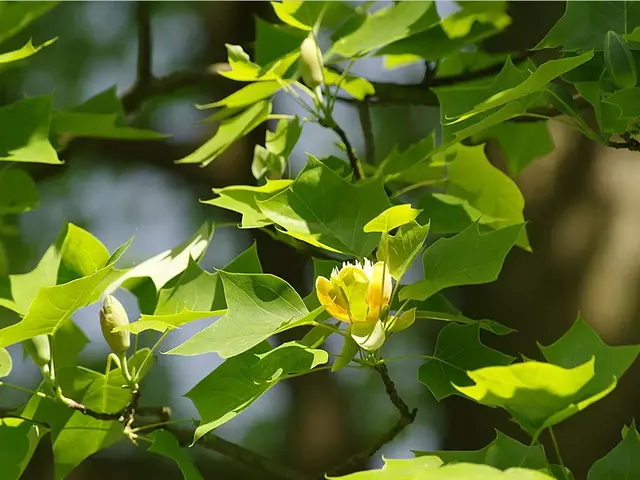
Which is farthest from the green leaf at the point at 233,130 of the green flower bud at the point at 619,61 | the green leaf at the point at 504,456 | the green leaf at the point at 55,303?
the green leaf at the point at 504,456

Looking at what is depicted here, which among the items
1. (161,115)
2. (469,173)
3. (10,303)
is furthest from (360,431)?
(10,303)

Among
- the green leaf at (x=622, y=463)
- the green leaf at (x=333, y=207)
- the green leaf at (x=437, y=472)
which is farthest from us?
the green leaf at (x=333, y=207)

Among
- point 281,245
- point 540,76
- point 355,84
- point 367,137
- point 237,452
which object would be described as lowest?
point 281,245

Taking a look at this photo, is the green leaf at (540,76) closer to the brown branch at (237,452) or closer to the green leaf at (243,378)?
the green leaf at (243,378)

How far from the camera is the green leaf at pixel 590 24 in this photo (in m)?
0.77

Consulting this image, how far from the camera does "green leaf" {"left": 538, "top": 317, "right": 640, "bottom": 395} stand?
53 cm

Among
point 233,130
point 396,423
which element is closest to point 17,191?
point 233,130

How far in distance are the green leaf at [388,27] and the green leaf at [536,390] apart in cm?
49

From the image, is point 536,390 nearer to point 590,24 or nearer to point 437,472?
point 437,472

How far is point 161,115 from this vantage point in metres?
2.11

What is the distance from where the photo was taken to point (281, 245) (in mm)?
1791

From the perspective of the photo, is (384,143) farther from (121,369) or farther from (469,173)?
(121,369)

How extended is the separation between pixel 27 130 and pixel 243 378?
1.39 ft

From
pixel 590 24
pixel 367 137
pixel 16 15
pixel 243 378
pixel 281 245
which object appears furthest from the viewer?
pixel 281 245
